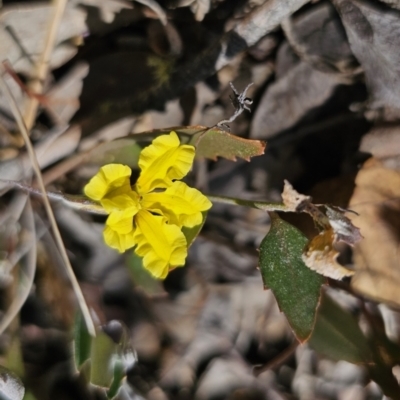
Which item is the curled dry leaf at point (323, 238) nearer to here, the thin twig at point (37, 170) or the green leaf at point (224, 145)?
the green leaf at point (224, 145)

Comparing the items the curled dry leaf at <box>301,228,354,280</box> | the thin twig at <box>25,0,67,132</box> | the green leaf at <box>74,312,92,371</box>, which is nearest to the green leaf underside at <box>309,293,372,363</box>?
the curled dry leaf at <box>301,228,354,280</box>

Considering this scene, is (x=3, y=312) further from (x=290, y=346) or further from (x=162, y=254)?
(x=290, y=346)

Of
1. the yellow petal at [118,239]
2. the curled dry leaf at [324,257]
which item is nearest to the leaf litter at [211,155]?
the curled dry leaf at [324,257]

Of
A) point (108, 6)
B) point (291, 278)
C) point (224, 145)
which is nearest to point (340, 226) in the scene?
point (291, 278)

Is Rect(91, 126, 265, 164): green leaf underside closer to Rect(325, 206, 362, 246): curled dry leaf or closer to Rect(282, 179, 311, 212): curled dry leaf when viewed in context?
Rect(282, 179, 311, 212): curled dry leaf

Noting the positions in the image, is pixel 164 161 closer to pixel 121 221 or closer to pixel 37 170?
pixel 121 221
